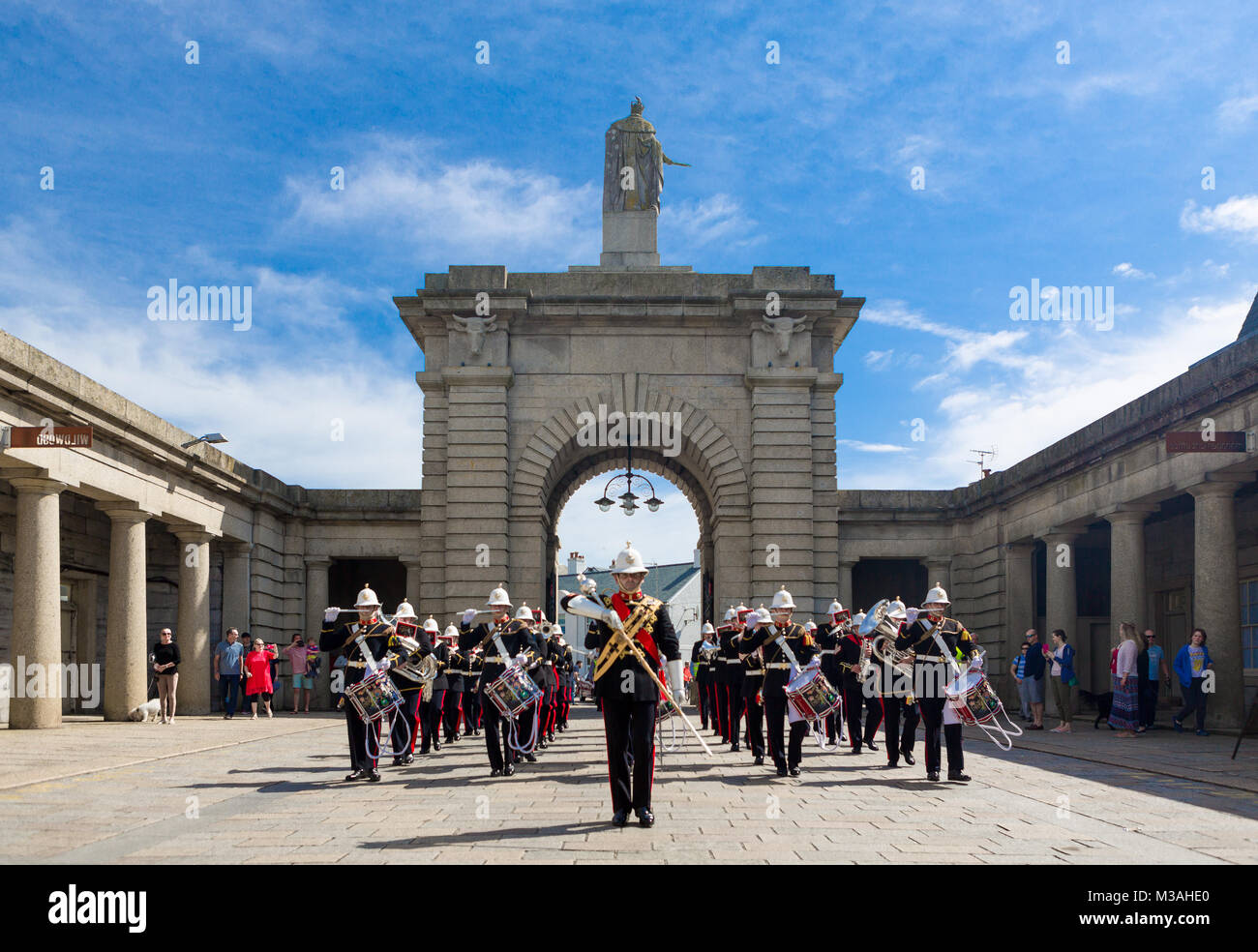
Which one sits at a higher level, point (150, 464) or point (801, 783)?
point (150, 464)

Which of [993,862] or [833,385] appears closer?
[993,862]

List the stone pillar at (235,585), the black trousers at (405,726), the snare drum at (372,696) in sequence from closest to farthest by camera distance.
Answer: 1. the snare drum at (372,696)
2. the black trousers at (405,726)
3. the stone pillar at (235,585)

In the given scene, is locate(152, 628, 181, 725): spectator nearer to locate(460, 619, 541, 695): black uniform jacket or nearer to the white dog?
the white dog

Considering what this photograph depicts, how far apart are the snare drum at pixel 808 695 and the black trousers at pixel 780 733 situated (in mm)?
110

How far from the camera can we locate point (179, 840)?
712 cm

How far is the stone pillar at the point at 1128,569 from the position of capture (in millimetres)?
18297

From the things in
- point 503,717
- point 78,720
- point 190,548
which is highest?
point 190,548

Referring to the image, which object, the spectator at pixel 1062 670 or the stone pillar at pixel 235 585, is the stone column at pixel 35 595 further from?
the spectator at pixel 1062 670

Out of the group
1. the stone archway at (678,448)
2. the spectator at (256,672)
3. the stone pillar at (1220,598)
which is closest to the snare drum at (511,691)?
the stone pillar at (1220,598)

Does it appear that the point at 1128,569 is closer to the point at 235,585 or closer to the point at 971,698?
the point at 971,698
